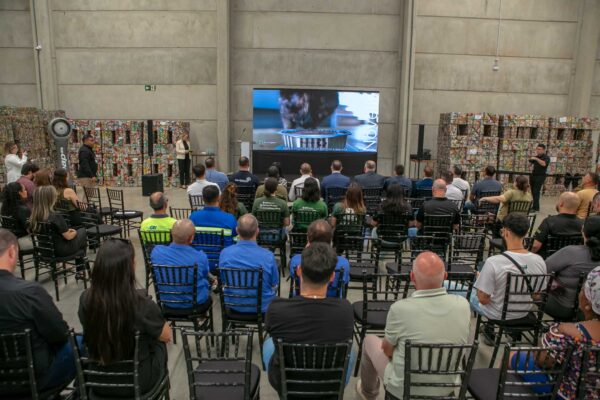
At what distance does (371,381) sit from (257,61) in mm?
11245

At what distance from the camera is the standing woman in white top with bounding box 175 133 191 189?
11.6 m

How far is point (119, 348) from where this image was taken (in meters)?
2.09

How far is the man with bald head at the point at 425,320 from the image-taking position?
7.23 feet

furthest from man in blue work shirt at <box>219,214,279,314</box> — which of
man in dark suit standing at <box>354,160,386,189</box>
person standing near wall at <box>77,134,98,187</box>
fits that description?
person standing near wall at <box>77,134,98,187</box>

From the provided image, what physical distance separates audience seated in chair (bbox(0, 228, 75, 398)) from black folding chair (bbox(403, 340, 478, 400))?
1.82 m

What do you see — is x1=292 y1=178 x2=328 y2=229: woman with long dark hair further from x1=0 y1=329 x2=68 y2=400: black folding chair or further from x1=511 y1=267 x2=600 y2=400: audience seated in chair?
x1=0 y1=329 x2=68 y2=400: black folding chair

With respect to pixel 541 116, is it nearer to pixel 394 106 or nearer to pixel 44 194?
pixel 394 106

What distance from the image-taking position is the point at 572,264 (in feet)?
10.7

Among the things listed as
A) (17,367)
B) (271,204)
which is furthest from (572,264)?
(17,367)

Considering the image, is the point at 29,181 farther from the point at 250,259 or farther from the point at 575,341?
the point at 575,341

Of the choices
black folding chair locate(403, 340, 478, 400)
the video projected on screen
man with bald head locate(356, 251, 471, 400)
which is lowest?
black folding chair locate(403, 340, 478, 400)

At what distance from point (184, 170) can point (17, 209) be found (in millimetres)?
6974

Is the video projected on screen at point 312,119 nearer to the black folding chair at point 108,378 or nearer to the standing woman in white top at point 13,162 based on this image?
the standing woman in white top at point 13,162

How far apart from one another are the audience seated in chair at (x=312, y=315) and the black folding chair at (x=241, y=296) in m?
0.84
